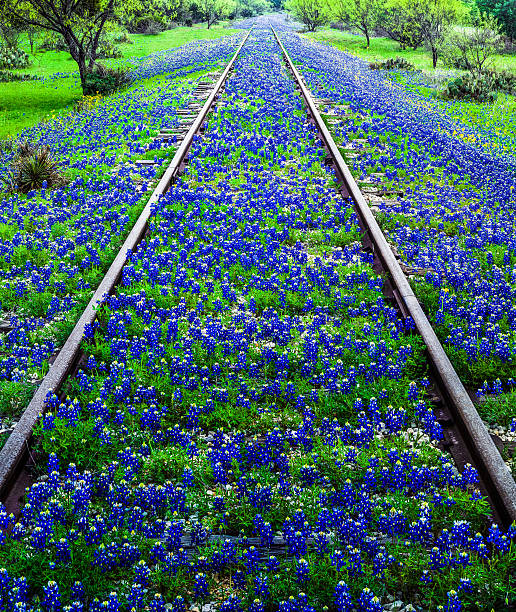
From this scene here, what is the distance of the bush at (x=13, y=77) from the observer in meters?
23.4

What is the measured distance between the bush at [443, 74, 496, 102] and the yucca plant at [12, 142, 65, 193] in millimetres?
14070

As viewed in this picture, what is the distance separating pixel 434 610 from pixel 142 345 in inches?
120

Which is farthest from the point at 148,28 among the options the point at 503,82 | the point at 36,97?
the point at 503,82

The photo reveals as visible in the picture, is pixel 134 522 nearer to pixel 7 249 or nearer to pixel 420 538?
pixel 420 538

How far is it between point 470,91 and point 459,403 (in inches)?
669

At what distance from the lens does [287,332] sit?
492 centimetres

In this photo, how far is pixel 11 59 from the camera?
27625 millimetres

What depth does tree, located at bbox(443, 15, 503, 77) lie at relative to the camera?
19.8 metres

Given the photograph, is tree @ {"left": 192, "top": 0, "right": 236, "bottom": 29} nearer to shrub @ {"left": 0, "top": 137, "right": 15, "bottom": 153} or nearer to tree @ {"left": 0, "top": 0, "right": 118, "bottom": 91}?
tree @ {"left": 0, "top": 0, "right": 118, "bottom": 91}

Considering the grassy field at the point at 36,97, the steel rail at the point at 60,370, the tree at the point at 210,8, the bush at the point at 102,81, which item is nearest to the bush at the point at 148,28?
the tree at the point at 210,8

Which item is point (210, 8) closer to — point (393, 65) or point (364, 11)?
point (364, 11)

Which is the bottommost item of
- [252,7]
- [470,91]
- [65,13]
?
[470,91]

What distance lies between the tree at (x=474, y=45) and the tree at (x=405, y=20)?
21.0 ft

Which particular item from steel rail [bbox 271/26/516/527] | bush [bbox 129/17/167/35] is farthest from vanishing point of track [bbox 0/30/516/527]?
bush [bbox 129/17/167/35]
